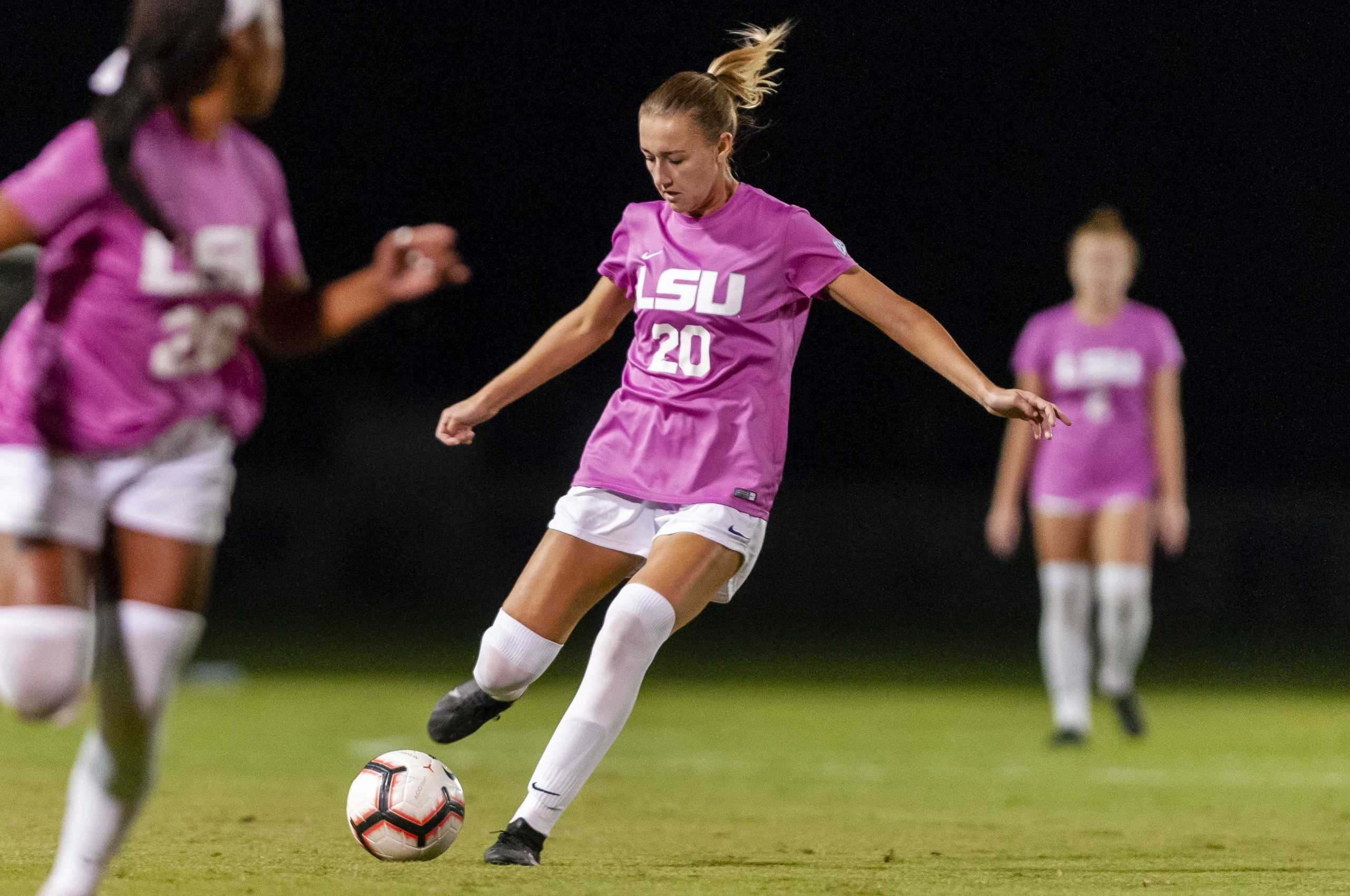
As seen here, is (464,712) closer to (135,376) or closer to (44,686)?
(44,686)

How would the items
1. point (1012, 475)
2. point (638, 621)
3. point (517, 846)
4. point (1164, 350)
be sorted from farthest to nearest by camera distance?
point (1012, 475), point (1164, 350), point (517, 846), point (638, 621)

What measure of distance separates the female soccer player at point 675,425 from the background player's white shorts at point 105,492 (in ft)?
5.52

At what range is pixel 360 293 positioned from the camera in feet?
12.5

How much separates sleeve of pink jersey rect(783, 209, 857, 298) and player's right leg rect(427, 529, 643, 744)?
955mm

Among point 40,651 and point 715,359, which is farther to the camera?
point 715,359

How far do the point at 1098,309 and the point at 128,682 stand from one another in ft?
24.1

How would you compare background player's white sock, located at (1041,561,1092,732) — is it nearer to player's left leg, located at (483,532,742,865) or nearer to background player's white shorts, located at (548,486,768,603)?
background player's white shorts, located at (548,486,768,603)

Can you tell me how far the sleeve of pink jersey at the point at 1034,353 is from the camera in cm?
1013

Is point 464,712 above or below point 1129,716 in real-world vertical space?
above

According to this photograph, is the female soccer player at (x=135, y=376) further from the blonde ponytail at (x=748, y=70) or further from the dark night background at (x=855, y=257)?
the dark night background at (x=855, y=257)

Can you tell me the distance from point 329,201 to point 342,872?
1881 centimetres

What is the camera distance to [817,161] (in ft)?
74.6

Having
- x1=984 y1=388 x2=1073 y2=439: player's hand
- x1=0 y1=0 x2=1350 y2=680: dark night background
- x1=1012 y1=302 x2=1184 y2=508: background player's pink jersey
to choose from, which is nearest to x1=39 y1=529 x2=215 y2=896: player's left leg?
x1=984 y1=388 x2=1073 y2=439: player's hand

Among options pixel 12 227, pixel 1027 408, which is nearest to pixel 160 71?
pixel 12 227
